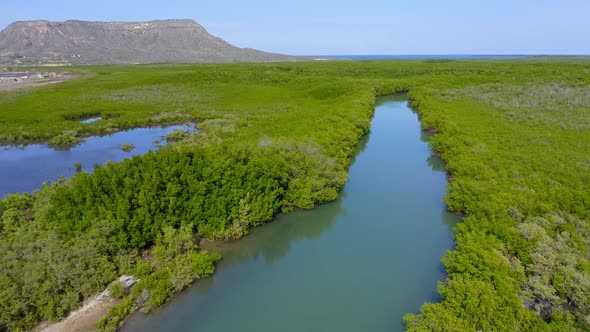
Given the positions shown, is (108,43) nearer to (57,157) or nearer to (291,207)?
(57,157)

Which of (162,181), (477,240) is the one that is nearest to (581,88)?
(477,240)

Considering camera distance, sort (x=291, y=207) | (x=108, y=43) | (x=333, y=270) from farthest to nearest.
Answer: (x=108, y=43)
(x=291, y=207)
(x=333, y=270)

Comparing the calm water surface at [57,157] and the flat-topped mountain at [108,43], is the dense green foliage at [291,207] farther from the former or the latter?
the flat-topped mountain at [108,43]

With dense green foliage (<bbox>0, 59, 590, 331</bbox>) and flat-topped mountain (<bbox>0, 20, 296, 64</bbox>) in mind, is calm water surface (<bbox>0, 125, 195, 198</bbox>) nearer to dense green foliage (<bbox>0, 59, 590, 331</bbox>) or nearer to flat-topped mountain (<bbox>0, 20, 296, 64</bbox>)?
dense green foliage (<bbox>0, 59, 590, 331</bbox>)

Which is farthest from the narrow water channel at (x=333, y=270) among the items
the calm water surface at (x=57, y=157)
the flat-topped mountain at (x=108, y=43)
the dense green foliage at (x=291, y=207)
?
the flat-topped mountain at (x=108, y=43)

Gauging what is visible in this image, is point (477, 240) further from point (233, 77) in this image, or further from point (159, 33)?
point (159, 33)

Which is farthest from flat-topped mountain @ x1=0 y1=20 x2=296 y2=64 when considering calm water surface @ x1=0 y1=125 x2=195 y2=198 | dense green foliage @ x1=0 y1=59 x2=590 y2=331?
dense green foliage @ x1=0 y1=59 x2=590 y2=331

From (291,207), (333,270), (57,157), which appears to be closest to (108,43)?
(57,157)
